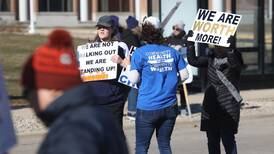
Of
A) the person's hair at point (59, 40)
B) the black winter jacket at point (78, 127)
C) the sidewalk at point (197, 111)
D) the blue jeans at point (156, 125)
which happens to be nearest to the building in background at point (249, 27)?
the sidewalk at point (197, 111)

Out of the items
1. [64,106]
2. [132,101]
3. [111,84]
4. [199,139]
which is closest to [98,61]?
[111,84]

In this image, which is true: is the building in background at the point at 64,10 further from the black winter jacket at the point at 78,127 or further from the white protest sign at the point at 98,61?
the black winter jacket at the point at 78,127

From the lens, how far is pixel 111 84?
27.1 feet

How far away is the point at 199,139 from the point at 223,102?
4.06 meters

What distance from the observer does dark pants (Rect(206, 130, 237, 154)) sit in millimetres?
8344

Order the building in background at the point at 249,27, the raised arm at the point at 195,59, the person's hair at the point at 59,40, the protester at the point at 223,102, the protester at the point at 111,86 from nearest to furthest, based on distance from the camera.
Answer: the person's hair at the point at 59,40 → the protester at the point at 111,86 → the protester at the point at 223,102 → the raised arm at the point at 195,59 → the building in background at the point at 249,27

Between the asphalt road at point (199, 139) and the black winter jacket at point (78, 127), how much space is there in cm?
806

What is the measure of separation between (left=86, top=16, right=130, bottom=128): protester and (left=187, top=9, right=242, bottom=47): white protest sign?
4.88 feet

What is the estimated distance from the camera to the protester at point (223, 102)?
8320 millimetres

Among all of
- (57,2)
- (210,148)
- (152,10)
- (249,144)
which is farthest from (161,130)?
(57,2)

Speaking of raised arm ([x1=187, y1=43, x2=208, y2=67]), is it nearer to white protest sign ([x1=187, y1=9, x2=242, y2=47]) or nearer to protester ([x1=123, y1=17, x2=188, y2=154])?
white protest sign ([x1=187, y1=9, x2=242, y2=47])

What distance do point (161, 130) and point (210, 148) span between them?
695 mm

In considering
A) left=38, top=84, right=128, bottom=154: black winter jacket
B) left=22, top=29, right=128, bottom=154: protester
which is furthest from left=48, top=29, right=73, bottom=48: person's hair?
left=38, top=84, right=128, bottom=154: black winter jacket

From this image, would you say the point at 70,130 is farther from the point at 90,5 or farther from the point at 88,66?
the point at 90,5
